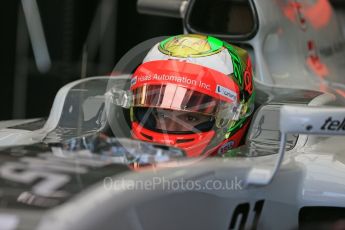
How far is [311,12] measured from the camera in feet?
7.07

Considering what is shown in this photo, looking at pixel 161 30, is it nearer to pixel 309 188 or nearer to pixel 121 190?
pixel 309 188

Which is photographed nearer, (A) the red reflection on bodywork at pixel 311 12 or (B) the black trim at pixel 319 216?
(B) the black trim at pixel 319 216

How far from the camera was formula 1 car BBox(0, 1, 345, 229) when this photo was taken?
29.5 inches

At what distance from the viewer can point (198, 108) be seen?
4.16 ft

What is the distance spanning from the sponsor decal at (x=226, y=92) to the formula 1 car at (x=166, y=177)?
82 mm

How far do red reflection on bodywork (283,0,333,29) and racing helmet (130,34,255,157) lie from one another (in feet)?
2.37

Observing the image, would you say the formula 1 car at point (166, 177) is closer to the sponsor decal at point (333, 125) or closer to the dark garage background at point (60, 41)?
the sponsor decal at point (333, 125)

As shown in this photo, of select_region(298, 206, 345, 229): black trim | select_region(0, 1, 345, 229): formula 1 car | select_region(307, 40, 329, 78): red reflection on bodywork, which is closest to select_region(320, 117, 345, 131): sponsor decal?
select_region(0, 1, 345, 229): formula 1 car

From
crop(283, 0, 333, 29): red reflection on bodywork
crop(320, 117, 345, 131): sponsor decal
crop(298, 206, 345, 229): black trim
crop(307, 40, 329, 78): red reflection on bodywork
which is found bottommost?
crop(298, 206, 345, 229): black trim

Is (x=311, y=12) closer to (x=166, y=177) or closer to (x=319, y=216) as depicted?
(x=319, y=216)

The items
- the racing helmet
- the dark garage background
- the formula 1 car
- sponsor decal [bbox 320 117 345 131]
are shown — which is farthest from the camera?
the dark garage background

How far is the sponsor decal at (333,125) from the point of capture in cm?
91

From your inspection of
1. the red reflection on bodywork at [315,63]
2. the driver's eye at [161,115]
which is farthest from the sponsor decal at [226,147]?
the red reflection on bodywork at [315,63]

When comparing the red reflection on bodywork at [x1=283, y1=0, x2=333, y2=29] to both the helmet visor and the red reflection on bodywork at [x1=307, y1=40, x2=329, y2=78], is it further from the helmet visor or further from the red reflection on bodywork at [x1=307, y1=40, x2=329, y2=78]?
the helmet visor
